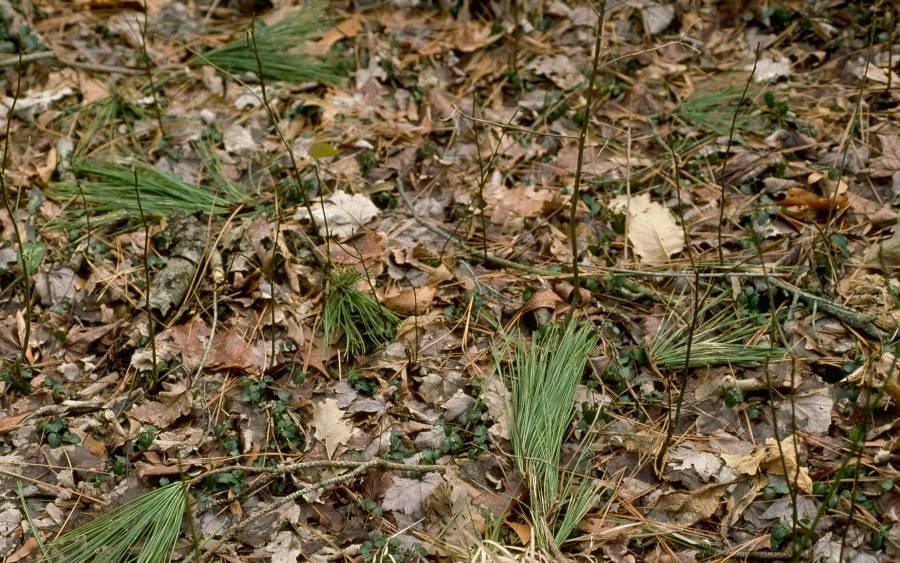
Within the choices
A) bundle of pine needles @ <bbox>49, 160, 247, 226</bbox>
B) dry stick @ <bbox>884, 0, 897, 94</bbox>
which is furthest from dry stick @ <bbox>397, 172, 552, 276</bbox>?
dry stick @ <bbox>884, 0, 897, 94</bbox>

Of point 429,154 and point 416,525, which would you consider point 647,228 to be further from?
point 416,525

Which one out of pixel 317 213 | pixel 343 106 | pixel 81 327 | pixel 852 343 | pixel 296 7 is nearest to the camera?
pixel 852 343

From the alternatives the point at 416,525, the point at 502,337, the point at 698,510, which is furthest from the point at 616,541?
the point at 502,337

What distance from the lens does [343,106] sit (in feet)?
13.2

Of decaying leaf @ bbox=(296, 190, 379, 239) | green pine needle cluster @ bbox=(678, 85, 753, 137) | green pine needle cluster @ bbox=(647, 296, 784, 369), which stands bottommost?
green pine needle cluster @ bbox=(647, 296, 784, 369)

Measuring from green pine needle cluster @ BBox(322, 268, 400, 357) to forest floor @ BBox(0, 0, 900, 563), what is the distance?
→ 1 centimetres

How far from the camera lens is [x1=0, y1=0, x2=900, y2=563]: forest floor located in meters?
2.52

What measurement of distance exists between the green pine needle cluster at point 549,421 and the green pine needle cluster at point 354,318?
44cm

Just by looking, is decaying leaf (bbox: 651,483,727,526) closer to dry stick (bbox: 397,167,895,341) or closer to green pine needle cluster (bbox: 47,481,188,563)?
dry stick (bbox: 397,167,895,341)

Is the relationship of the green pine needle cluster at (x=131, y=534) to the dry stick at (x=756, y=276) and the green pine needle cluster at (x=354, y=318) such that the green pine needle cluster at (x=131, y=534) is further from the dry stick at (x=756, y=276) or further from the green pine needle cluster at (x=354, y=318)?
the dry stick at (x=756, y=276)

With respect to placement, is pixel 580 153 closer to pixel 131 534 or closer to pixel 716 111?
pixel 716 111

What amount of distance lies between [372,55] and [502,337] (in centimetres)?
191

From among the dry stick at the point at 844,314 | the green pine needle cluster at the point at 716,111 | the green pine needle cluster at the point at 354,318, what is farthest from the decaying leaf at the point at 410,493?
the green pine needle cluster at the point at 716,111

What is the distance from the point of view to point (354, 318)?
3055 mm
